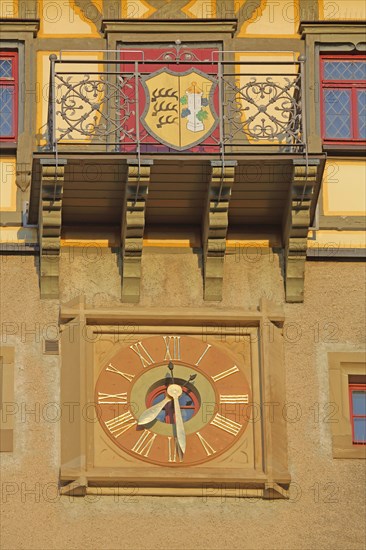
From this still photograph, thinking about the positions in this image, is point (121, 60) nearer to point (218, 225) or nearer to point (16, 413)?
point (218, 225)

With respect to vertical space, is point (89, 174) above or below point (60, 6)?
below

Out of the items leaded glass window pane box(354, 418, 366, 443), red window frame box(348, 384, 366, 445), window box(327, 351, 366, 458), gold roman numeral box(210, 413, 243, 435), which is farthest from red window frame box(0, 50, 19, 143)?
leaded glass window pane box(354, 418, 366, 443)

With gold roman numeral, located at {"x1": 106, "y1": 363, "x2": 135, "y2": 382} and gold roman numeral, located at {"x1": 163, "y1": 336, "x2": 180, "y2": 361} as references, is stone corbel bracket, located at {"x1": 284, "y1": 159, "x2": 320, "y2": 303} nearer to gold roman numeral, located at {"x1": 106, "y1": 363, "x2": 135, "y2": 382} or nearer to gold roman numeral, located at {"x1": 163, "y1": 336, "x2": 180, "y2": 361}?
gold roman numeral, located at {"x1": 163, "y1": 336, "x2": 180, "y2": 361}

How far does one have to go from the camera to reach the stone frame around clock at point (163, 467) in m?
19.5

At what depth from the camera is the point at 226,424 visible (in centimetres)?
1986

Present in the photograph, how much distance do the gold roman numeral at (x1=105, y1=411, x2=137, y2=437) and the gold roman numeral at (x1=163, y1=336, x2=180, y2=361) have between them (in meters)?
0.60

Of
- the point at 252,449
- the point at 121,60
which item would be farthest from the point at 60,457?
the point at 121,60

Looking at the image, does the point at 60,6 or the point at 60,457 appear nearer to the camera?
the point at 60,457

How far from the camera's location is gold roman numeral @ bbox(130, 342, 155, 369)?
2002 centimetres

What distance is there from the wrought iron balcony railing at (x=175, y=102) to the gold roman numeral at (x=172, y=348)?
153 centimetres

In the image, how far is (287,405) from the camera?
1998 centimetres

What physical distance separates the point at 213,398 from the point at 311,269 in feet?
4.78

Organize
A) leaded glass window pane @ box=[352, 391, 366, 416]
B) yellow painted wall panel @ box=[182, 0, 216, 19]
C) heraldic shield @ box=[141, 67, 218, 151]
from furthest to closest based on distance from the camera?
yellow painted wall panel @ box=[182, 0, 216, 19], leaded glass window pane @ box=[352, 391, 366, 416], heraldic shield @ box=[141, 67, 218, 151]

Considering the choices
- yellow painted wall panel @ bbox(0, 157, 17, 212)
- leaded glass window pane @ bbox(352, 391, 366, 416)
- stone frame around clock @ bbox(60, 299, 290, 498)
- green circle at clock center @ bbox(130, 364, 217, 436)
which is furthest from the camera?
yellow painted wall panel @ bbox(0, 157, 17, 212)
